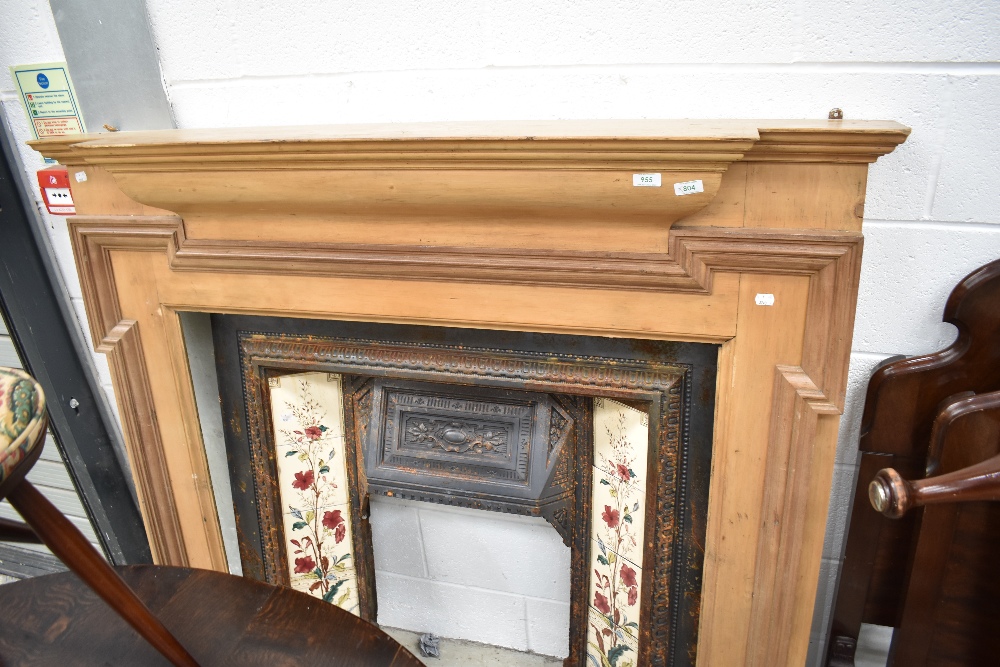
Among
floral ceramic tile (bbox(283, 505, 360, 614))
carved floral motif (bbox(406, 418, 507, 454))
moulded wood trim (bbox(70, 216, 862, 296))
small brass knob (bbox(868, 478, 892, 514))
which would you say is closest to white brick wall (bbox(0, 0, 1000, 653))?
moulded wood trim (bbox(70, 216, 862, 296))

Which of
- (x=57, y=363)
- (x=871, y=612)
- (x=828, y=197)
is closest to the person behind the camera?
(x=828, y=197)

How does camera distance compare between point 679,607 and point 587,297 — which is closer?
point 587,297

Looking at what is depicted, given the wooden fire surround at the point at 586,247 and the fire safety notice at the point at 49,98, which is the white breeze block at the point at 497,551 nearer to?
the wooden fire surround at the point at 586,247

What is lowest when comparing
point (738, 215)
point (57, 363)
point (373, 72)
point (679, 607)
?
point (679, 607)

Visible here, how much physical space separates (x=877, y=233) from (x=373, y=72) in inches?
30.5

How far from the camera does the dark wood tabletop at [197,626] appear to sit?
0.76 m

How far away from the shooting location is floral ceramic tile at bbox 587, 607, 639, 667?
46.3 inches

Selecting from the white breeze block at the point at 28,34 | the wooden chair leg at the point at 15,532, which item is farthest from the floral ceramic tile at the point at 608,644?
the white breeze block at the point at 28,34

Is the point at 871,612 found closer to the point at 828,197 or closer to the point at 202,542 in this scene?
the point at 828,197

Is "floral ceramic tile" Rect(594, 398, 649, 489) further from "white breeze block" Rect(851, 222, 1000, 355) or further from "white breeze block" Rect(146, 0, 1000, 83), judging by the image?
"white breeze block" Rect(146, 0, 1000, 83)

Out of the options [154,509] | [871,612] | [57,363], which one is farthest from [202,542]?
[871,612]

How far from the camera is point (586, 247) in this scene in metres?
Result: 0.88

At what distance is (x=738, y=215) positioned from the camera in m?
0.83

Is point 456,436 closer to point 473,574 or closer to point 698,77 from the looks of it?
point 473,574
